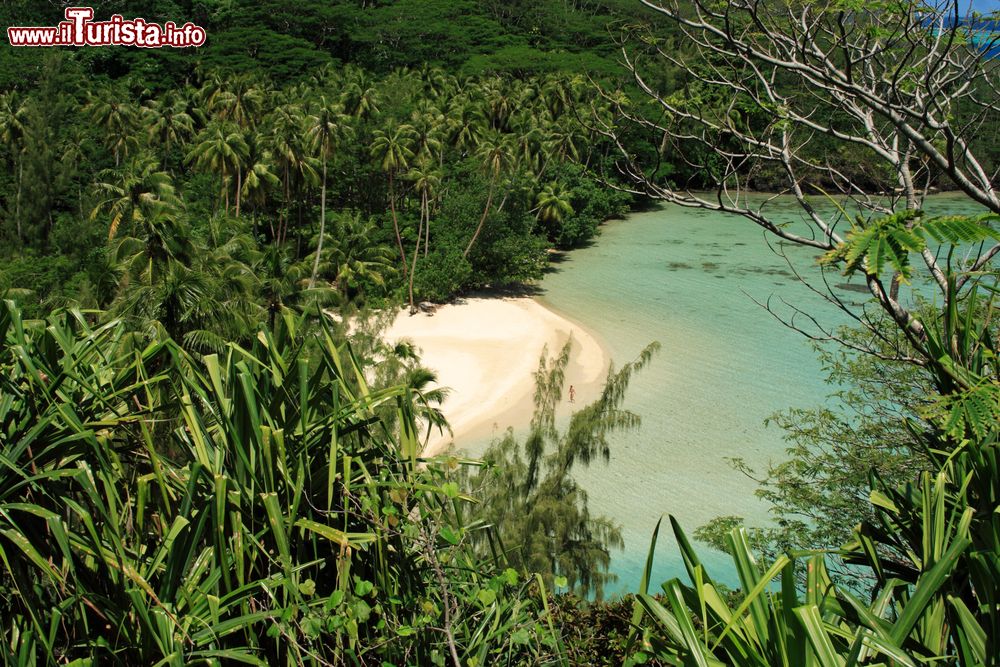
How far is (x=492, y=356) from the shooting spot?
29.0m

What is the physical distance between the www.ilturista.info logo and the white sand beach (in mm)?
36788

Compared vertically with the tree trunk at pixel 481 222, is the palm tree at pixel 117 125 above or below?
above

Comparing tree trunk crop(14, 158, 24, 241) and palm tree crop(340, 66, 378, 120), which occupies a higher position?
palm tree crop(340, 66, 378, 120)

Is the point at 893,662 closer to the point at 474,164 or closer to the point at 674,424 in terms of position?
the point at 674,424

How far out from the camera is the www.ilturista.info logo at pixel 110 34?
183 feet

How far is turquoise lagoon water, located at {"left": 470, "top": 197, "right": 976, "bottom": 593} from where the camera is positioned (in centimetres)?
1847

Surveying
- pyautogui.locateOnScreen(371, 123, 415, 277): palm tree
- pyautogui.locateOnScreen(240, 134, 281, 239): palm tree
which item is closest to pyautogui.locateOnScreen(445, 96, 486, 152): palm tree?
pyautogui.locateOnScreen(371, 123, 415, 277): palm tree

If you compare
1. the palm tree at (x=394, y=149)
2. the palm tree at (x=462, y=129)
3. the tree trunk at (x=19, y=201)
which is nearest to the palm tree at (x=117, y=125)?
the tree trunk at (x=19, y=201)

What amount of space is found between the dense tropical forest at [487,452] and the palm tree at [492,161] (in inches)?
141

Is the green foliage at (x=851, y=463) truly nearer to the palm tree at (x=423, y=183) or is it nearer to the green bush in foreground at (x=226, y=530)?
the green bush in foreground at (x=226, y=530)

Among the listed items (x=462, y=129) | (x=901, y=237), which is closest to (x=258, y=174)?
(x=462, y=129)

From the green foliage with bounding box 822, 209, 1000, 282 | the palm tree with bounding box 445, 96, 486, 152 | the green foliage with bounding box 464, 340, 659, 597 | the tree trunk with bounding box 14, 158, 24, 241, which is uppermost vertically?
the palm tree with bounding box 445, 96, 486, 152

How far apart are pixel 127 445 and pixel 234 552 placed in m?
1.27

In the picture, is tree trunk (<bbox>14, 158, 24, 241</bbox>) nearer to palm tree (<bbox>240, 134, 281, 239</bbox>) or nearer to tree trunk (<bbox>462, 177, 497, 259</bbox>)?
palm tree (<bbox>240, 134, 281, 239</bbox>)
